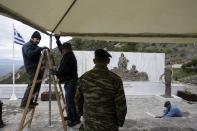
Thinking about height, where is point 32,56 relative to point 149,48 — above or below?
below

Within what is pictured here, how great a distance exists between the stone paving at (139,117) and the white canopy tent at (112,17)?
72.8 inches

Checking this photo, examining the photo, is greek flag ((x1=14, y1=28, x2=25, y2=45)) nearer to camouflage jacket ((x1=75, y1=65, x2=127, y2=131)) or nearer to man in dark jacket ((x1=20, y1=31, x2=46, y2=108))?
man in dark jacket ((x1=20, y1=31, x2=46, y2=108))

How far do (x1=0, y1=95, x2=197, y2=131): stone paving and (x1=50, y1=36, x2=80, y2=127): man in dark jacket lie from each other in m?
0.26

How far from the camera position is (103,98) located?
138 inches

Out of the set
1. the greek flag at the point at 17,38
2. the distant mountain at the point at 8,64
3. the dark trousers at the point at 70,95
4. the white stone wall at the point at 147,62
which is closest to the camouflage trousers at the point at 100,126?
the dark trousers at the point at 70,95

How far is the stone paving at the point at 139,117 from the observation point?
265 inches

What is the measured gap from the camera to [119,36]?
6.10 meters

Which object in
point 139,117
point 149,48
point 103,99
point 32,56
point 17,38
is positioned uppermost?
point 149,48

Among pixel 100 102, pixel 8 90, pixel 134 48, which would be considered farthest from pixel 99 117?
pixel 134 48

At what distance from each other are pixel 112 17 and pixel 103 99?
6.21 feet

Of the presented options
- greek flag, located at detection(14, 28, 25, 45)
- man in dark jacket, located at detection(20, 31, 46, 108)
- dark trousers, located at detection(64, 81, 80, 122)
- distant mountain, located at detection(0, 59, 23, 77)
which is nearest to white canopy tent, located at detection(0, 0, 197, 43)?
man in dark jacket, located at detection(20, 31, 46, 108)

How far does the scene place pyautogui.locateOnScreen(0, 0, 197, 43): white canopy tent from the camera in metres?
4.26

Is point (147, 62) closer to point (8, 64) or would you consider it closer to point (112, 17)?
point (8, 64)

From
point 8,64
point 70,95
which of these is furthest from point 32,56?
point 8,64
